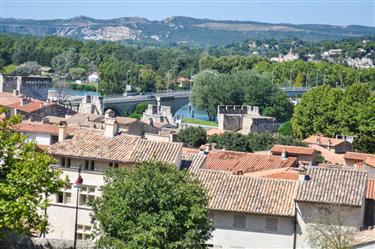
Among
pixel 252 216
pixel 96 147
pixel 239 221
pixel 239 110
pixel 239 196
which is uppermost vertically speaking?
pixel 96 147

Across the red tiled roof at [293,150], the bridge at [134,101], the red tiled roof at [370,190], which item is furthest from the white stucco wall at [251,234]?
the bridge at [134,101]

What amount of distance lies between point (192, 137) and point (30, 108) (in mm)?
13898

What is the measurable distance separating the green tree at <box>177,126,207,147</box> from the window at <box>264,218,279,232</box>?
33.3 m

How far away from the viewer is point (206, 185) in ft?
110

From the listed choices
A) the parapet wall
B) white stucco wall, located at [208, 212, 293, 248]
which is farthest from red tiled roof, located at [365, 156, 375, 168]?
the parapet wall

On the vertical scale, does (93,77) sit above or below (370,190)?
below

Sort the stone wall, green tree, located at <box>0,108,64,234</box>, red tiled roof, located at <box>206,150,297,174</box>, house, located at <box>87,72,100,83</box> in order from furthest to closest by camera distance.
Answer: house, located at <box>87,72,100,83</box> < red tiled roof, located at <box>206,150,297,174</box> < the stone wall < green tree, located at <box>0,108,64,234</box>

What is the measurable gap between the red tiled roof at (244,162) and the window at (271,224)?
10.8 metres

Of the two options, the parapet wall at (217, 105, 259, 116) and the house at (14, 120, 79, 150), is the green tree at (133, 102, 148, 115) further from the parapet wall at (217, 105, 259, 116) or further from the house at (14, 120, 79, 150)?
the house at (14, 120, 79, 150)

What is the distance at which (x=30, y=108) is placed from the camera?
75.3 m

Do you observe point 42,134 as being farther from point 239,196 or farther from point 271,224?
point 271,224

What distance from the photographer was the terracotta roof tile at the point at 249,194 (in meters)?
32.4

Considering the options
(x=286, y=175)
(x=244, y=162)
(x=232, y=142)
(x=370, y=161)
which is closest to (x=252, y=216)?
(x=286, y=175)

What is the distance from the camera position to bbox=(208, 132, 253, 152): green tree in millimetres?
64500
